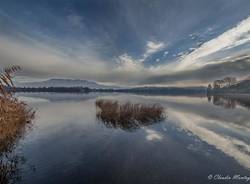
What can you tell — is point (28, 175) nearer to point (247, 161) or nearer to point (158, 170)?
point (158, 170)

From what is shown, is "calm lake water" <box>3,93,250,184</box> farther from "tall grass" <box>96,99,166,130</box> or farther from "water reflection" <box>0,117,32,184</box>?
"tall grass" <box>96,99,166,130</box>

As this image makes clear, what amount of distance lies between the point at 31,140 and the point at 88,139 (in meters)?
6.85

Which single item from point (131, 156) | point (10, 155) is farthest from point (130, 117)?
point (10, 155)

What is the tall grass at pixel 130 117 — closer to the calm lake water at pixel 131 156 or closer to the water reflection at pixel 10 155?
the calm lake water at pixel 131 156

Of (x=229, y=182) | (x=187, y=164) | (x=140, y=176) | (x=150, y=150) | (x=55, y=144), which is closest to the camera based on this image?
(x=229, y=182)

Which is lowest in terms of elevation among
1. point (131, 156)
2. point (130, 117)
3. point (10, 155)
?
point (131, 156)

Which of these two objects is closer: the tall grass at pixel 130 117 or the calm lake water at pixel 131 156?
the calm lake water at pixel 131 156

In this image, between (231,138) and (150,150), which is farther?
(231,138)

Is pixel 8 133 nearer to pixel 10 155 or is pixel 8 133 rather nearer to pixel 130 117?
pixel 10 155

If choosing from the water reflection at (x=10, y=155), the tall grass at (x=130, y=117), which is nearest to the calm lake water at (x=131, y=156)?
the water reflection at (x=10, y=155)

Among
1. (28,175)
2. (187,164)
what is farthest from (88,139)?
(187,164)

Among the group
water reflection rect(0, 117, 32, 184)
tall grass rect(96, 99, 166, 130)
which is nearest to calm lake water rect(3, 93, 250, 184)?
water reflection rect(0, 117, 32, 184)

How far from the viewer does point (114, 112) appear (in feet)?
143

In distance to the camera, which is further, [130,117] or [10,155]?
[130,117]
